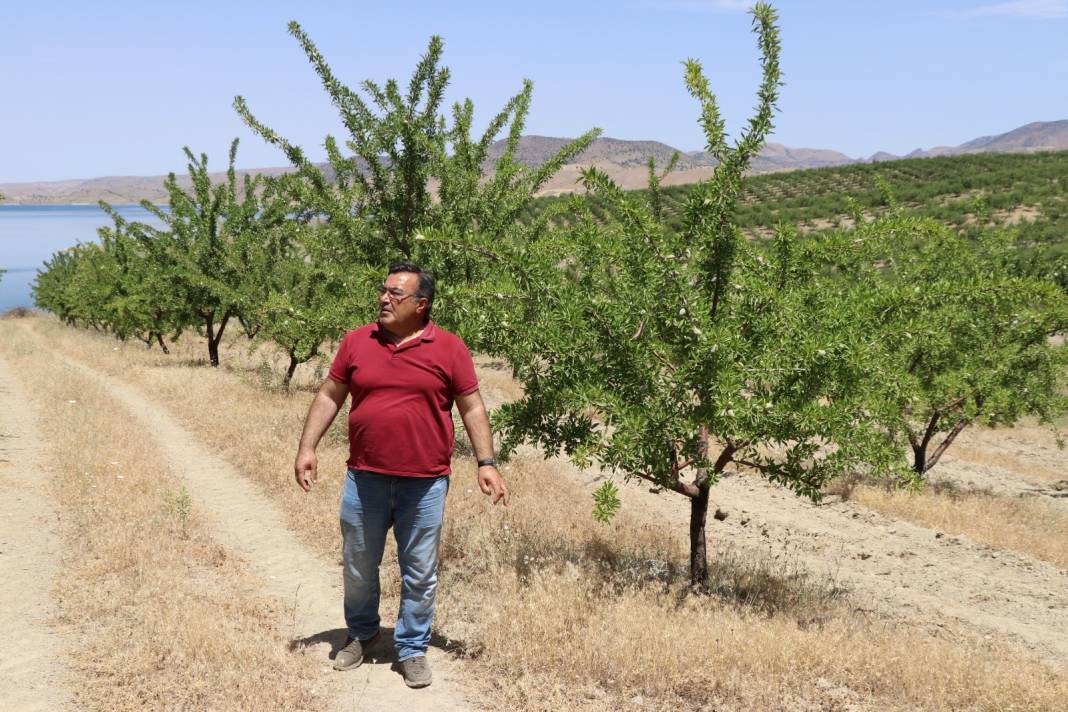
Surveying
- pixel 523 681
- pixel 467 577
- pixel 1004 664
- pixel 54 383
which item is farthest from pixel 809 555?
pixel 54 383

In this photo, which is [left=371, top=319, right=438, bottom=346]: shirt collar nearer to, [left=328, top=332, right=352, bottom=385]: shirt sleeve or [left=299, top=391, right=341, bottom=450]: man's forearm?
[left=328, top=332, right=352, bottom=385]: shirt sleeve

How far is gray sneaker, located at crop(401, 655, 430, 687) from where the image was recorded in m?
4.64

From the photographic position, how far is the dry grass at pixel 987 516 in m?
10.1

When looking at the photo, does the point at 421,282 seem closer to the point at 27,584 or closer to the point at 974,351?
the point at 27,584

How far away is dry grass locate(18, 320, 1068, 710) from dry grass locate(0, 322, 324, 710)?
1134mm

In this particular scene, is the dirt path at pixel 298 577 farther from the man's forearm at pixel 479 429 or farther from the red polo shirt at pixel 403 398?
the man's forearm at pixel 479 429

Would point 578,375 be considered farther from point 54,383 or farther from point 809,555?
point 54,383

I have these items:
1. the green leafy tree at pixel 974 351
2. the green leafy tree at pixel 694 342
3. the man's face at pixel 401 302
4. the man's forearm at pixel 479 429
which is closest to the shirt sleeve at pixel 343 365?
the man's face at pixel 401 302

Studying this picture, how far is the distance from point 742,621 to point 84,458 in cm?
851

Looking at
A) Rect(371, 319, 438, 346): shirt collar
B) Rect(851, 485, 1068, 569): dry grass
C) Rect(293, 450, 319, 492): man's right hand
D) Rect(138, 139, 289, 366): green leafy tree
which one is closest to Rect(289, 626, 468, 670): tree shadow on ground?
Rect(293, 450, 319, 492): man's right hand

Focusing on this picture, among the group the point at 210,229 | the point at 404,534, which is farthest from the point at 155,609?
the point at 210,229

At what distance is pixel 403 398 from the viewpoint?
4.45 metres

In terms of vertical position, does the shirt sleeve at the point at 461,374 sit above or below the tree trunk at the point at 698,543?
above

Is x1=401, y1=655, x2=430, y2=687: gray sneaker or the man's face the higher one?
the man's face
